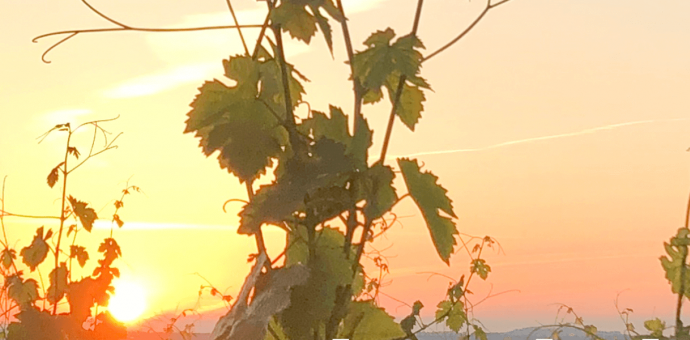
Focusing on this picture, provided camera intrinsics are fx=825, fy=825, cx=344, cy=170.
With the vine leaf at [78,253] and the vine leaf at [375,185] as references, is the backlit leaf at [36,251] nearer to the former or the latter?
the vine leaf at [78,253]

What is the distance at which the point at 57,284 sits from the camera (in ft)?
9.32

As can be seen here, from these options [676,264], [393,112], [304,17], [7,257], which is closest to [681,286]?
[676,264]

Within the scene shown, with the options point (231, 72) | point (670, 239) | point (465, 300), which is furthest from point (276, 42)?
point (465, 300)

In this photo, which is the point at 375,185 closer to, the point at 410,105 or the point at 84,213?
the point at 410,105

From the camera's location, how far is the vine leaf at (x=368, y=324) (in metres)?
1.25

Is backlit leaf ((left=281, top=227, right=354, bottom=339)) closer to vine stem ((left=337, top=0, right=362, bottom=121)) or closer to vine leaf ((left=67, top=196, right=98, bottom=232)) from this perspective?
vine stem ((left=337, top=0, right=362, bottom=121))

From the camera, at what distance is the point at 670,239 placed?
2.09 meters

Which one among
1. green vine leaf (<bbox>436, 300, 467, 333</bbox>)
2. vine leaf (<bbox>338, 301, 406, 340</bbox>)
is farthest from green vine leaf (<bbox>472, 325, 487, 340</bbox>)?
vine leaf (<bbox>338, 301, 406, 340</bbox>)

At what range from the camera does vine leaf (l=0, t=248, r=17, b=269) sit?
3.07 m

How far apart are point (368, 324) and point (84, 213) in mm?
1820

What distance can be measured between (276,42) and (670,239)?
1382 millimetres

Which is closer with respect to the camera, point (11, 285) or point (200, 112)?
point (200, 112)

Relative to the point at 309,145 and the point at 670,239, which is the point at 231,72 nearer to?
the point at 309,145

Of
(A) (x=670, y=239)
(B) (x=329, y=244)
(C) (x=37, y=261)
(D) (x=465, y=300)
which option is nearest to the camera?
(B) (x=329, y=244)
